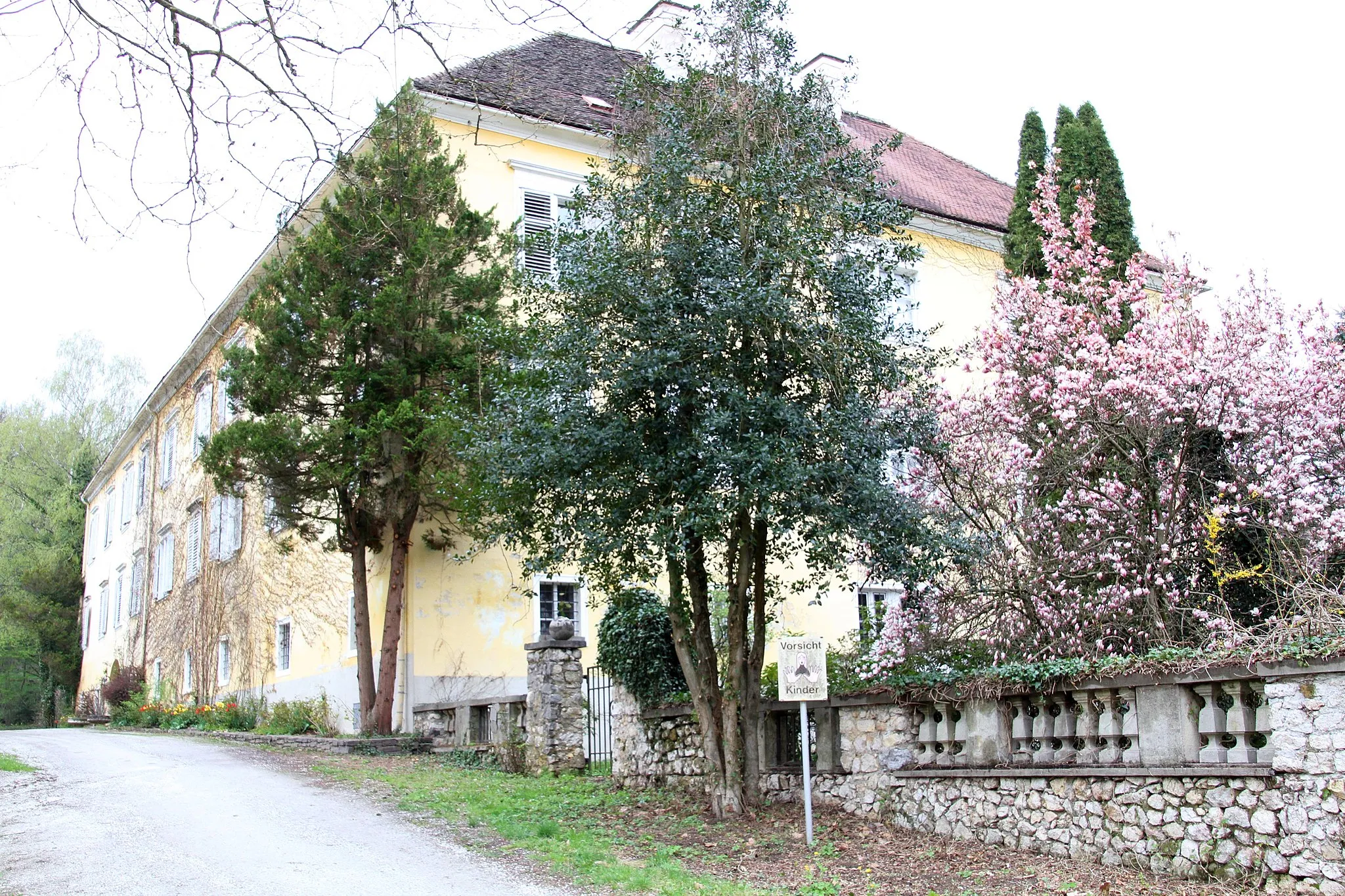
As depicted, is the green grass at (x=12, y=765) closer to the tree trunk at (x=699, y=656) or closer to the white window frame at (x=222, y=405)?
the tree trunk at (x=699, y=656)

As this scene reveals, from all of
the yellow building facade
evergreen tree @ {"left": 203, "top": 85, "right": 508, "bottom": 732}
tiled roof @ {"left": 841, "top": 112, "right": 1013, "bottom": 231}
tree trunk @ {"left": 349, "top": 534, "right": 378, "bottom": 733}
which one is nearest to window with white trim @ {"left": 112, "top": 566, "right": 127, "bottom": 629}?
the yellow building facade

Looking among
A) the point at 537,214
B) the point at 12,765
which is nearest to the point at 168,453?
the point at 537,214

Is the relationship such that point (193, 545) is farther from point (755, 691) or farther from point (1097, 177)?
point (1097, 177)

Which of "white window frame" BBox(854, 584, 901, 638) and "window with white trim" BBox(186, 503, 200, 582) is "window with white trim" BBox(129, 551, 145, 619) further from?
"white window frame" BBox(854, 584, 901, 638)

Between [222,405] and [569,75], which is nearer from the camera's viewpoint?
[569,75]

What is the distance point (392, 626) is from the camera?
675 inches

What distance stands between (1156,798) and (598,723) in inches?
304

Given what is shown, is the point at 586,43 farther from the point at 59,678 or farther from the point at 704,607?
the point at 59,678

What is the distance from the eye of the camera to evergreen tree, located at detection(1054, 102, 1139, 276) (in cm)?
1511

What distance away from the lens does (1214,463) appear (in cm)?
1052

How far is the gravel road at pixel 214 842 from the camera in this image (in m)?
7.04

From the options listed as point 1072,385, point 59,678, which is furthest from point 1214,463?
point 59,678

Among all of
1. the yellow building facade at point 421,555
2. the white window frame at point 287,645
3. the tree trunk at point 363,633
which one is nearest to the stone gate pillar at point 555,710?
the yellow building facade at point 421,555

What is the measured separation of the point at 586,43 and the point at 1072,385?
14929mm
